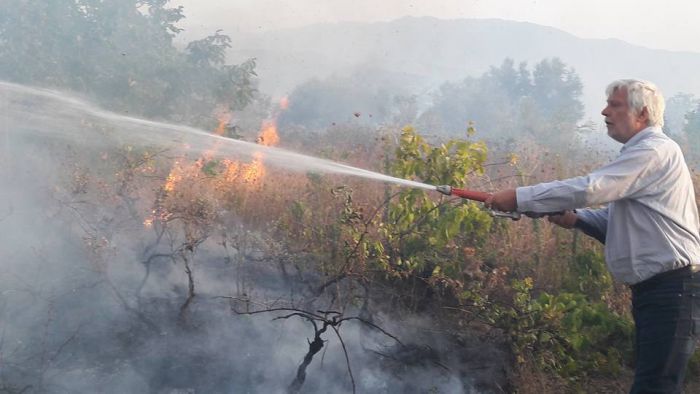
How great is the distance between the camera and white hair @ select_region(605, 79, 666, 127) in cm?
264

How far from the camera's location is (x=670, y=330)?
245cm

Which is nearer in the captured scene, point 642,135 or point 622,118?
point 642,135

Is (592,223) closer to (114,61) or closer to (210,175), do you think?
(210,175)

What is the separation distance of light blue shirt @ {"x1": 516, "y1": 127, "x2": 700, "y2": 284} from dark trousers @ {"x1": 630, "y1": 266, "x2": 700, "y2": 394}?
9 centimetres

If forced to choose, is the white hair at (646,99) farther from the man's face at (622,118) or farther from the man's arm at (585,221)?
the man's arm at (585,221)

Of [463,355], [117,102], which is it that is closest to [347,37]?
[117,102]

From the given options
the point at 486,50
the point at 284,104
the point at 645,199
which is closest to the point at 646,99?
the point at 645,199

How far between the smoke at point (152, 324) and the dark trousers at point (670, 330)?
148 centimetres

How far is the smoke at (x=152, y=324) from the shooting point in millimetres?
3406

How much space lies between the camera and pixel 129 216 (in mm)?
5922

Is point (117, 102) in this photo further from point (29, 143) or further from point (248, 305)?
point (248, 305)

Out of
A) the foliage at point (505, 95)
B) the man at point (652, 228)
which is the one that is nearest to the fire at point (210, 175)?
the man at point (652, 228)

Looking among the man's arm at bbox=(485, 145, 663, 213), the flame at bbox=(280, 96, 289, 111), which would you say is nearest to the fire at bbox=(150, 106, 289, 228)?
the man's arm at bbox=(485, 145, 663, 213)

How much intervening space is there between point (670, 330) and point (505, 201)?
3.58 feet
